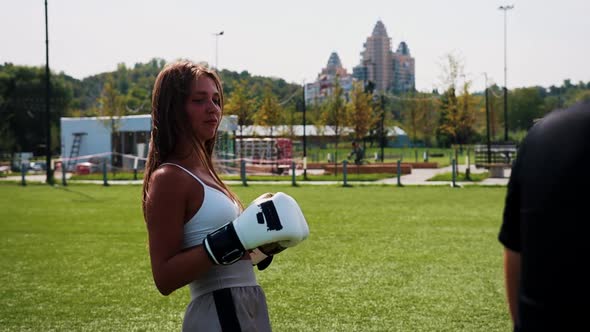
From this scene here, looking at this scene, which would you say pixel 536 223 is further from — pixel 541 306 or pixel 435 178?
pixel 435 178

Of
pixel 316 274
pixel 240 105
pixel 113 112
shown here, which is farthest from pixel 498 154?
pixel 316 274

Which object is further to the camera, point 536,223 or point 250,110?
point 250,110

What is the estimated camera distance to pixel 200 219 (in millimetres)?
2871

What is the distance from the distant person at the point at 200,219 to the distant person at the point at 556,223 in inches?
46.1

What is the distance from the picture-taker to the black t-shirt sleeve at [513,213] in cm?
182

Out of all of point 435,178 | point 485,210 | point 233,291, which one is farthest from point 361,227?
point 435,178

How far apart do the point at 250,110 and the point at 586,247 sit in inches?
A: 1692

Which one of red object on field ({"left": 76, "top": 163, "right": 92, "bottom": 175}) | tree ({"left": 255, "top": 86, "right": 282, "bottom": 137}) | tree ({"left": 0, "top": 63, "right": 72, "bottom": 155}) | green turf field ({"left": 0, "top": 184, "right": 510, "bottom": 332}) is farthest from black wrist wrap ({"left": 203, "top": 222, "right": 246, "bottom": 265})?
tree ({"left": 0, "top": 63, "right": 72, "bottom": 155})

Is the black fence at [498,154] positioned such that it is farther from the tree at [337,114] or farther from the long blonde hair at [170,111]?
the long blonde hair at [170,111]

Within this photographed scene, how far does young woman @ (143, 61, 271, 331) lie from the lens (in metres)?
2.77

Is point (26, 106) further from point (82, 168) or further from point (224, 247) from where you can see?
point (224, 247)

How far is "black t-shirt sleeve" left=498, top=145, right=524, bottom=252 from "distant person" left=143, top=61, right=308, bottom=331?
102 cm

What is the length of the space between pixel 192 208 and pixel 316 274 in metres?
6.07

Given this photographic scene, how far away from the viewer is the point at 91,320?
22.0ft
